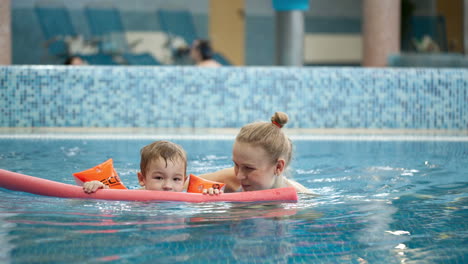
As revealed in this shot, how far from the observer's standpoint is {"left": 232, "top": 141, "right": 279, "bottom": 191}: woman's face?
3275 millimetres

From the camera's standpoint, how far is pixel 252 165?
10.8 feet

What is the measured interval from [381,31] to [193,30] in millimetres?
6102

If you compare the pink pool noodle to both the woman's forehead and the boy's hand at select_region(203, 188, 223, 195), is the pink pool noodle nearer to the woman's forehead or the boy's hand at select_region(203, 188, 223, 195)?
the boy's hand at select_region(203, 188, 223, 195)

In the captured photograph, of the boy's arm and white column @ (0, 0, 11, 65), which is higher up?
white column @ (0, 0, 11, 65)

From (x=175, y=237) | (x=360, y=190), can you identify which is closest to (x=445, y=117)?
(x=360, y=190)

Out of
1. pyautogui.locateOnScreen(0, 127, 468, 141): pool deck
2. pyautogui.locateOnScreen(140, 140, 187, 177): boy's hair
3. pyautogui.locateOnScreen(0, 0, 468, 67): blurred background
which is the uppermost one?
pyautogui.locateOnScreen(0, 0, 468, 67): blurred background

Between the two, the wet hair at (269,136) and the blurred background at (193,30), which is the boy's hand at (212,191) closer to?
the wet hair at (269,136)

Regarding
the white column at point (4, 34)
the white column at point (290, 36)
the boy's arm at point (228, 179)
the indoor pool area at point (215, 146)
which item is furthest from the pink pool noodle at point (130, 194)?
the white column at point (290, 36)

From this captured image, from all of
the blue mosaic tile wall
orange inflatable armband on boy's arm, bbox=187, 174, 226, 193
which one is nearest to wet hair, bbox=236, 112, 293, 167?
orange inflatable armband on boy's arm, bbox=187, 174, 226, 193

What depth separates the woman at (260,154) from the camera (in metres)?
3.28

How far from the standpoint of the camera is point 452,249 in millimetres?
2418

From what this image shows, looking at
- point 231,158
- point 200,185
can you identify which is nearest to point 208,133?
point 231,158

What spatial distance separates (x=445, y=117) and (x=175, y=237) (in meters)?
5.68

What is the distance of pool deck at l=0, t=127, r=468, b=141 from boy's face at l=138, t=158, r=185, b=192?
9.61 feet
